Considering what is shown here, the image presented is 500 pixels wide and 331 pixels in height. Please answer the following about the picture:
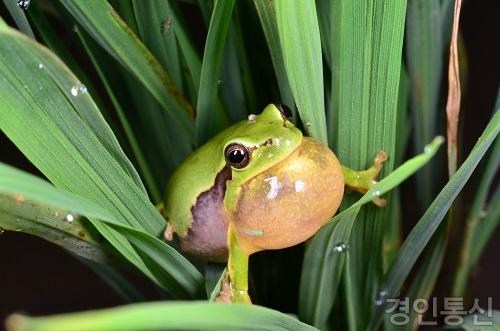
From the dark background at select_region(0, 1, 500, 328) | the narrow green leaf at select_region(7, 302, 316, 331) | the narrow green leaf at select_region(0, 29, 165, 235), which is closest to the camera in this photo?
the narrow green leaf at select_region(7, 302, 316, 331)

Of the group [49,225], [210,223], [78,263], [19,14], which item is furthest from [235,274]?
[78,263]


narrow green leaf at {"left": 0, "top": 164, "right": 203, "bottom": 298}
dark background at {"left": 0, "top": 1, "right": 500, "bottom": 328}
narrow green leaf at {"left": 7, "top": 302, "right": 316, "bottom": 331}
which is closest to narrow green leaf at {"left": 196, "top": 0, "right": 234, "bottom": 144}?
narrow green leaf at {"left": 0, "top": 164, "right": 203, "bottom": 298}

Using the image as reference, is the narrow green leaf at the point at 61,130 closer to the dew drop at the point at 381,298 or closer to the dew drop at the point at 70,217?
the dew drop at the point at 70,217

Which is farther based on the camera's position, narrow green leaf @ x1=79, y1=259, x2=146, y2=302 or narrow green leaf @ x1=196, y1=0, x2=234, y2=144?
narrow green leaf @ x1=79, y1=259, x2=146, y2=302

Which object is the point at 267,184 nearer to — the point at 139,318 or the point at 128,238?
the point at 128,238

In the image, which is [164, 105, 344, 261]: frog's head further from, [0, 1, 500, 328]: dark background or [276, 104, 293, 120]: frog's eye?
[0, 1, 500, 328]: dark background

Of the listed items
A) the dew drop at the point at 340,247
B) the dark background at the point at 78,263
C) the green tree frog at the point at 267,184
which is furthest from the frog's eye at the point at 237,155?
the dark background at the point at 78,263
